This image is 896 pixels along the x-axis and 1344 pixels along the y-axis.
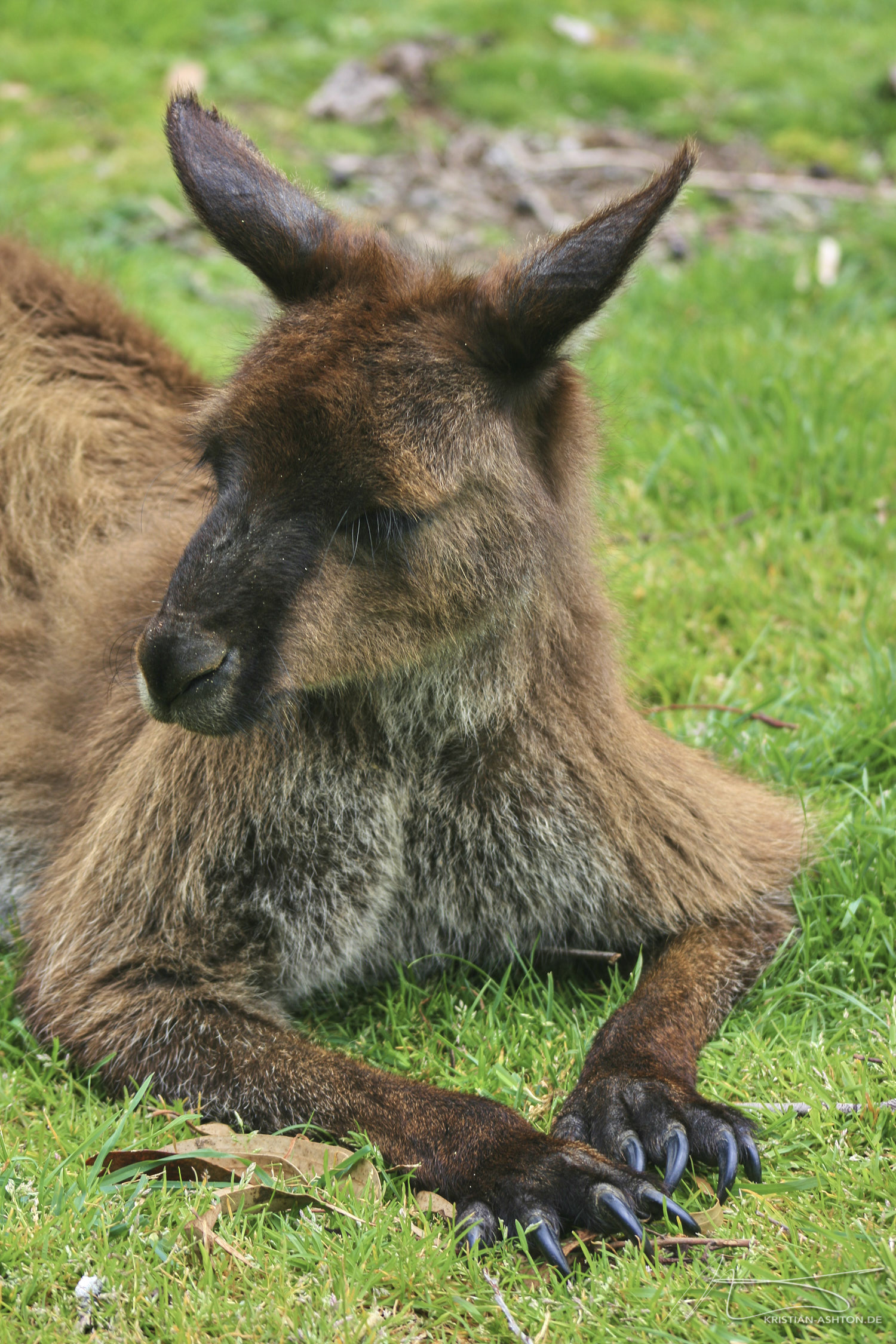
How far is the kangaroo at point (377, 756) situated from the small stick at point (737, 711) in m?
0.52

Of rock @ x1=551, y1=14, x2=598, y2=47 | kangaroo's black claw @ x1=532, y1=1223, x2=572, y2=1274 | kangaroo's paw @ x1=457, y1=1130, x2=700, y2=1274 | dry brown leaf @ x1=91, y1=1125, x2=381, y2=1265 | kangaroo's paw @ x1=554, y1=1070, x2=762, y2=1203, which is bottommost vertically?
dry brown leaf @ x1=91, y1=1125, x2=381, y2=1265

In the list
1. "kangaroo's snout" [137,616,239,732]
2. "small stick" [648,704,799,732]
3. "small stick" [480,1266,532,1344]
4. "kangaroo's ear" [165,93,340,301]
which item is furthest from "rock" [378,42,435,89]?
"small stick" [480,1266,532,1344]

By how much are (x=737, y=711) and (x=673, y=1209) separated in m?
2.27

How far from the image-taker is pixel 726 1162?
307 centimetres

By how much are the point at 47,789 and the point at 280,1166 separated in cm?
161

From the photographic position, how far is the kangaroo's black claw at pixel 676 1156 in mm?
3088

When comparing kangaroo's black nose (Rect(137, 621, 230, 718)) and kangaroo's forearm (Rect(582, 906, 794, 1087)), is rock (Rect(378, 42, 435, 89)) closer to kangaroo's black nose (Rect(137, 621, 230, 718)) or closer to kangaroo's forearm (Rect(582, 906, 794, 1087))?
kangaroo's forearm (Rect(582, 906, 794, 1087))

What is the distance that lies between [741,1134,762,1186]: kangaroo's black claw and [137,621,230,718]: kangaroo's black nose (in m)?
1.61

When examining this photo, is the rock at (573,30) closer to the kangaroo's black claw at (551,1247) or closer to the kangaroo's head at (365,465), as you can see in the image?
the kangaroo's head at (365,465)

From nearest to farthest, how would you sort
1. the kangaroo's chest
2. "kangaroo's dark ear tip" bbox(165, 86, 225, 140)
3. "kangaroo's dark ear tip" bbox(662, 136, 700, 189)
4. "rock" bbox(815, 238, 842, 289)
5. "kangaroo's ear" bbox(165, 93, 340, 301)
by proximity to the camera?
"kangaroo's dark ear tip" bbox(662, 136, 700, 189) < "kangaroo's ear" bbox(165, 93, 340, 301) < "kangaroo's dark ear tip" bbox(165, 86, 225, 140) < the kangaroo's chest < "rock" bbox(815, 238, 842, 289)

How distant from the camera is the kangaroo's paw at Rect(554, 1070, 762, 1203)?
10.2 ft

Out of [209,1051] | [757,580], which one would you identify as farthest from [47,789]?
[757,580]

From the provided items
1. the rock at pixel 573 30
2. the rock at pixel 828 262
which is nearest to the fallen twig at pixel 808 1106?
the rock at pixel 828 262

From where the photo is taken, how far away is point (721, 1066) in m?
3.53
